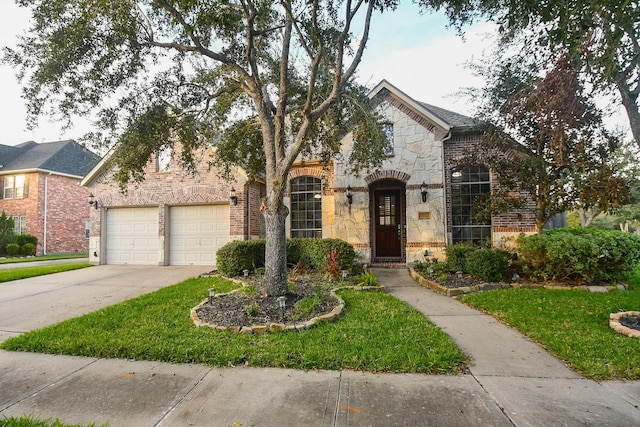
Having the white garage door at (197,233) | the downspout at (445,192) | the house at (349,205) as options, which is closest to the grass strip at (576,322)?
the downspout at (445,192)

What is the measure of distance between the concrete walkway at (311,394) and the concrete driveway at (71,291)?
168cm

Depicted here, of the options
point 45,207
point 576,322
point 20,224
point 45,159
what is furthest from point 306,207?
point 20,224

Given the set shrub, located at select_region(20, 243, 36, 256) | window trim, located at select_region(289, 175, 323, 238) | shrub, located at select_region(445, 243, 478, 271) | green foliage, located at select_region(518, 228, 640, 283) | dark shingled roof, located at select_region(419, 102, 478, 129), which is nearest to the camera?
green foliage, located at select_region(518, 228, 640, 283)

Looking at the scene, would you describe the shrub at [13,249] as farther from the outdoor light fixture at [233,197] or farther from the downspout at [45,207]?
the outdoor light fixture at [233,197]

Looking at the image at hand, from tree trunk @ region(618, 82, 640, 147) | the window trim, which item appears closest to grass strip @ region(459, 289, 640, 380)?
tree trunk @ region(618, 82, 640, 147)

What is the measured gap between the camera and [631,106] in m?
4.19

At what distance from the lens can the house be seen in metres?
9.92

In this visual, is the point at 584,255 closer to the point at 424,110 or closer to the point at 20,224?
the point at 424,110

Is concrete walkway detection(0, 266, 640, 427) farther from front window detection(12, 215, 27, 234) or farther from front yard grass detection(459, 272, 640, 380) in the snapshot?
front window detection(12, 215, 27, 234)

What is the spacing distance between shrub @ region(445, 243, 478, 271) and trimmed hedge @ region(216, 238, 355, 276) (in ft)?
8.35

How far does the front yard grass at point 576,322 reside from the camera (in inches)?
128

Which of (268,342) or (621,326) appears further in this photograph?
(621,326)

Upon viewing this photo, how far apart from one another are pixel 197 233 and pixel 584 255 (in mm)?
10949

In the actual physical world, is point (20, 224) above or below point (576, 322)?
above
